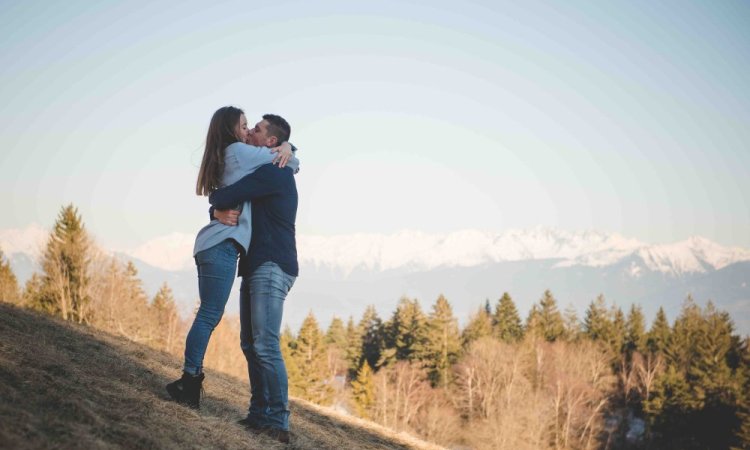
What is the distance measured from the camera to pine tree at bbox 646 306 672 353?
201 ft

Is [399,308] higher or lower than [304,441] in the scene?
higher

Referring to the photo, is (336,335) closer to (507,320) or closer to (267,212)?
(507,320)

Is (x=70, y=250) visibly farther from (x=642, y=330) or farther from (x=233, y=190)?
(x=642, y=330)

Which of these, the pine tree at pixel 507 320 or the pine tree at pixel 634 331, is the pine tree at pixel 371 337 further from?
the pine tree at pixel 634 331

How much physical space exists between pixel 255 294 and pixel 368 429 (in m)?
6.07

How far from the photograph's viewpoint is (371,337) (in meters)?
69.6

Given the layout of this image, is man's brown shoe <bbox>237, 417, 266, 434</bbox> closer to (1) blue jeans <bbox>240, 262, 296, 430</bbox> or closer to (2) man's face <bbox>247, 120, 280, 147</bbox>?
(1) blue jeans <bbox>240, 262, 296, 430</bbox>

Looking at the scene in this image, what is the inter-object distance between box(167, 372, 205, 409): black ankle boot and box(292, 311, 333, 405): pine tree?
143 ft

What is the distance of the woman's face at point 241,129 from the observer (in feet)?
19.5

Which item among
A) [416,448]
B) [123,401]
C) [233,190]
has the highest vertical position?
[233,190]

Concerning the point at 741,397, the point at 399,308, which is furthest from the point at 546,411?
the point at 399,308

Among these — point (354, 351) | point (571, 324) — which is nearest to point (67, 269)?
point (354, 351)

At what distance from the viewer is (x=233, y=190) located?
5.54 metres

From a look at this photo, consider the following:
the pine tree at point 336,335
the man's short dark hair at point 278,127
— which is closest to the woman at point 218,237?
the man's short dark hair at point 278,127
